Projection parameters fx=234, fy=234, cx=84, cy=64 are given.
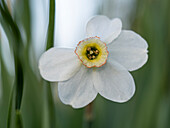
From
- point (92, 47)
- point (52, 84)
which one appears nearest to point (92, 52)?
point (92, 47)

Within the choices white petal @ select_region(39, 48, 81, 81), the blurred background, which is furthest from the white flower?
the blurred background

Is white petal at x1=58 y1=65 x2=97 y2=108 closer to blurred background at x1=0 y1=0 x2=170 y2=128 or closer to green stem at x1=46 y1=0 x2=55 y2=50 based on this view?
green stem at x1=46 y1=0 x2=55 y2=50

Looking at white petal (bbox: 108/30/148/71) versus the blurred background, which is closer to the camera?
white petal (bbox: 108/30/148/71)

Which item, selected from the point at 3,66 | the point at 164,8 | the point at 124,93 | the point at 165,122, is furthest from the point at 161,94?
the point at 3,66

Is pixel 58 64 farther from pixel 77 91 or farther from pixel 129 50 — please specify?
pixel 129 50

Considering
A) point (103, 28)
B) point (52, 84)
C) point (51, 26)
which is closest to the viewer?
point (51, 26)

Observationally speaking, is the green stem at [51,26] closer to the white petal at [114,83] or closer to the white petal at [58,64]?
the white petal at [58,64]
